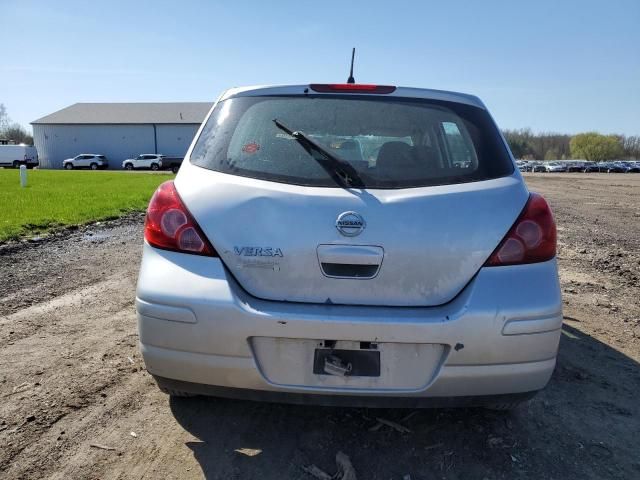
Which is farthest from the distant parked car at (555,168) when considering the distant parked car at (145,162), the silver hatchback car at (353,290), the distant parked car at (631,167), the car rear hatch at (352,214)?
the silver hatchback car at (353,290)

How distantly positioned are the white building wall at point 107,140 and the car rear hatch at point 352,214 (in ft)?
207

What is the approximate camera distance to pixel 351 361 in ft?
6.65

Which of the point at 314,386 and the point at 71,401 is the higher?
the point at 314,386

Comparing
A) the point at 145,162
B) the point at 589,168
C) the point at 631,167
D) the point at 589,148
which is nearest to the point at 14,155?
the point at 145,162

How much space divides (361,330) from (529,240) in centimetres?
84

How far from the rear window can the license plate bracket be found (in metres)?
0.72

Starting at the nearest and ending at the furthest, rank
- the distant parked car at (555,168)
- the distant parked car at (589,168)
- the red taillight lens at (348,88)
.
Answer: the red taillight lens at (348,88) < the distant parked car at (555,168) < the distant parked car at (589,168)

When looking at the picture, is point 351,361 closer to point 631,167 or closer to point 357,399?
point 357,399

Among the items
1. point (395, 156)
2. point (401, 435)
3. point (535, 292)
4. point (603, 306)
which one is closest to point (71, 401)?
point (401, 435)

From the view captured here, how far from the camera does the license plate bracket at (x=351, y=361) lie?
2.02 m

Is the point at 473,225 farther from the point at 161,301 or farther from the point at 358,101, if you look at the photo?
the point at 161,301

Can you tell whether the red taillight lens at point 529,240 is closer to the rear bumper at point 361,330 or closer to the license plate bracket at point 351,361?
the rear bumper at point 361,330

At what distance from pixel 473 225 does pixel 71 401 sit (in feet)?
7.66

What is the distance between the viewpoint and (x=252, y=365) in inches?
79.8
